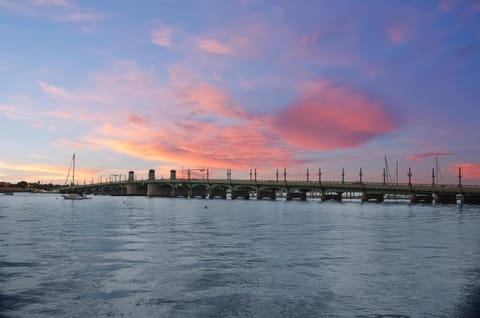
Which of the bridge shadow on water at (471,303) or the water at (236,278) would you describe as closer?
the bridge shadow on water at (471,303)

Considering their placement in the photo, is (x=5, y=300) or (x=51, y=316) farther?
(x=5, y=300)

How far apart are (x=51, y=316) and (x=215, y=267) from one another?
1464cm

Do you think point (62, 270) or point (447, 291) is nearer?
point (447, 291)

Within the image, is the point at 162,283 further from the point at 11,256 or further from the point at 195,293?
the point at 11,256

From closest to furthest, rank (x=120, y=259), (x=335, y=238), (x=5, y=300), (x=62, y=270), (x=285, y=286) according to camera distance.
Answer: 1. (x=5, y=300)
2. (x=285, y=286)
3. (x=62, y=270)
4. (x=120, y=259)
5. (x=335, y=238)

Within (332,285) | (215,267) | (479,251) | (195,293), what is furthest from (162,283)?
(479,251)

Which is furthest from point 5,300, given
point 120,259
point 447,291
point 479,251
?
point 479,251

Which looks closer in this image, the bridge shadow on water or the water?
the bridge shadow on water

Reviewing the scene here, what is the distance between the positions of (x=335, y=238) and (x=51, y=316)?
134ft

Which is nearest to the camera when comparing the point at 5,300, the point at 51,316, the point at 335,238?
the point at 51,316

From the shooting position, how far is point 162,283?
2808cm

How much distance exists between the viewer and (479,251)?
44250mm

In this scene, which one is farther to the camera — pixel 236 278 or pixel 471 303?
pixel 236 278

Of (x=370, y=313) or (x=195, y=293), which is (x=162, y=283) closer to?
(x=195, y=293)
